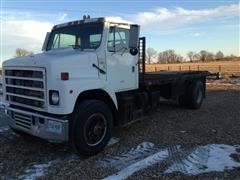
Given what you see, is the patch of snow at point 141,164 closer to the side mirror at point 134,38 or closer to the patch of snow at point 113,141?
the patch of snow at point 113,141

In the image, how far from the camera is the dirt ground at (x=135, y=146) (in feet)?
18.8


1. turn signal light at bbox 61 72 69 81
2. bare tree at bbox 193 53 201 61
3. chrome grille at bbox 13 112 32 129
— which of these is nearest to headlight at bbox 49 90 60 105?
turn signal light at bbox 61 72 69 81

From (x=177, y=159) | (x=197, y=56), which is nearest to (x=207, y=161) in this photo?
(x=177, y=159)

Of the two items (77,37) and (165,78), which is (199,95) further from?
(77,37)

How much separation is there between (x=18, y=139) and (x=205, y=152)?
4.21 meters

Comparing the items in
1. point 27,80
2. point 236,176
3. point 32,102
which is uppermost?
point 27,80

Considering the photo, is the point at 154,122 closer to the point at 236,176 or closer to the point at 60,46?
the point at 60,46

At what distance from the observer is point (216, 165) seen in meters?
6.02

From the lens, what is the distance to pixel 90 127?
21.8 feet

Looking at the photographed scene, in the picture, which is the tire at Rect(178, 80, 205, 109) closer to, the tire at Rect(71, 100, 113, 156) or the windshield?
the tire at Rect(71, 100, 113, 156)

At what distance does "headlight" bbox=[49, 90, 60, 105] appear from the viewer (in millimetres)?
6059

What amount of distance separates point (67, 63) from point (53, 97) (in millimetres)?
702

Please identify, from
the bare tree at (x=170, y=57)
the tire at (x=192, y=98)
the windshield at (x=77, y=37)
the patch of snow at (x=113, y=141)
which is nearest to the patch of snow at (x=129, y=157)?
the patch of snow at (x=113, y=141)

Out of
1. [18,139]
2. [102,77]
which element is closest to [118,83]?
[102,77]
